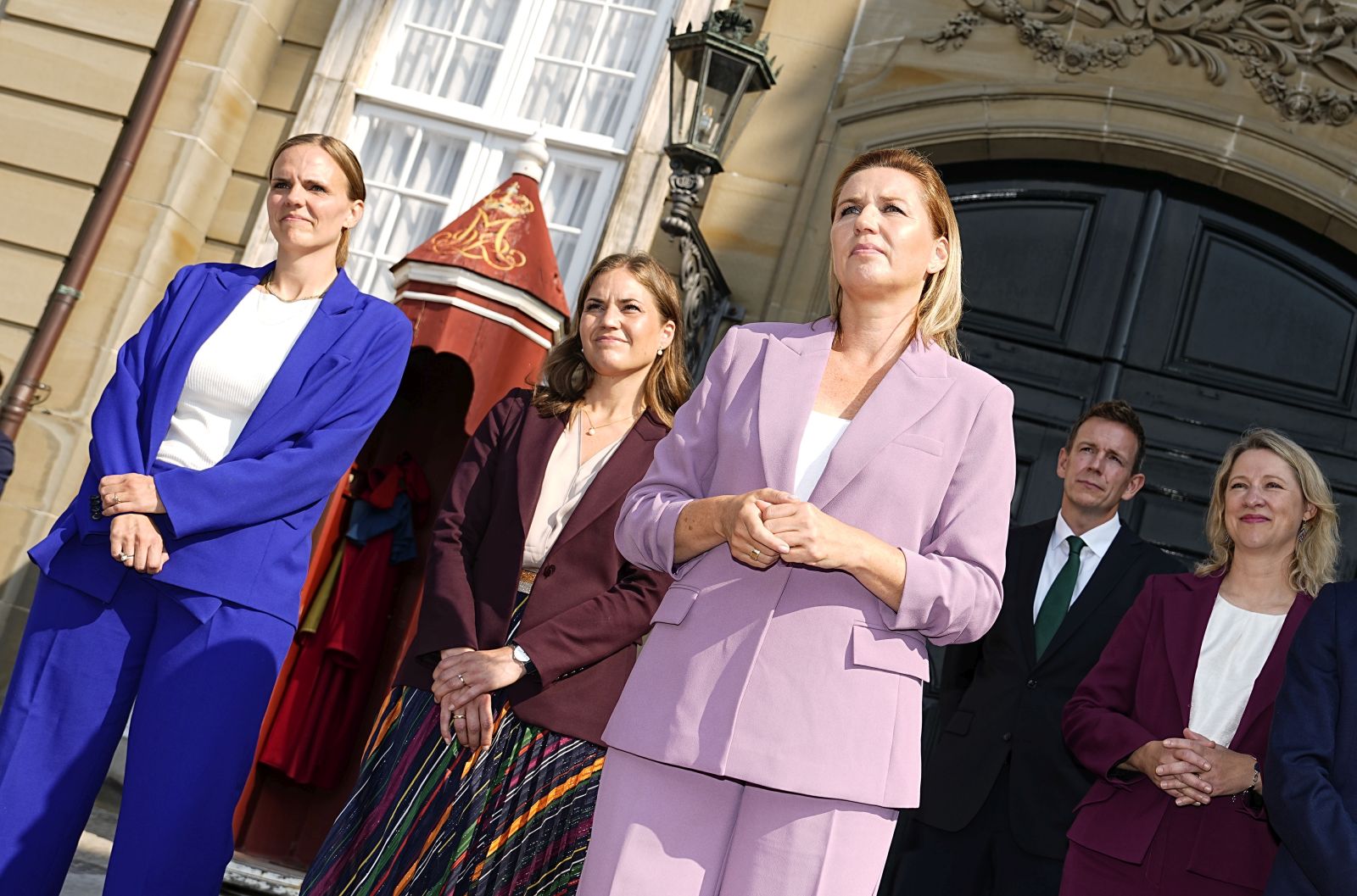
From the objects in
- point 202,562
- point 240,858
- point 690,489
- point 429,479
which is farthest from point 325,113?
point 690,489

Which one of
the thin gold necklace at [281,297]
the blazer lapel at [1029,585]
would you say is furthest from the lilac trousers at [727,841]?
the blazer lapel at [1029,585]

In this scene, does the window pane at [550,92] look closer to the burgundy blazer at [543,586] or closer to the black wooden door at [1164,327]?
the black wooden door at [1164,327]

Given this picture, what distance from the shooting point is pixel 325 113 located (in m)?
6.89

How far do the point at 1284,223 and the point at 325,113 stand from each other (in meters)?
4.81

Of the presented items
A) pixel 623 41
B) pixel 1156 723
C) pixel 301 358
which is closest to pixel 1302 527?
pixel 1156 723

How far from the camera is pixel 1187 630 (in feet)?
11.1

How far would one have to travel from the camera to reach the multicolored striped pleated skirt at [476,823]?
2.82 meters

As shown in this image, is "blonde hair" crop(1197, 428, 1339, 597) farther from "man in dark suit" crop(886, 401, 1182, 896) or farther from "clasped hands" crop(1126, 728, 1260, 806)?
"clasped hands" crop(1126, 728, 1260, 806)

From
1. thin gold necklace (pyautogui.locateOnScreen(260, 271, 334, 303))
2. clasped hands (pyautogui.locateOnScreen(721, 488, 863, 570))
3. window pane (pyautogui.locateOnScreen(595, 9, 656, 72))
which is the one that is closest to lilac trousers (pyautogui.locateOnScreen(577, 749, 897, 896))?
clasped hands (pyautogui.locateOnScreen(721, 488, 863, 570))

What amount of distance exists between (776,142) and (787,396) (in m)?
4.34

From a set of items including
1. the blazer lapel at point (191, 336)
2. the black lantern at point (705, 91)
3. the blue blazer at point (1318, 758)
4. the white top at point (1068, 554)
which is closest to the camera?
the blue blazer at point (1318, 758)

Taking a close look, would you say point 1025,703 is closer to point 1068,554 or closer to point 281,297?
point 1068,554

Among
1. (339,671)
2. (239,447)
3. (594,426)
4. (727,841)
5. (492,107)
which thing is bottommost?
(339,671)

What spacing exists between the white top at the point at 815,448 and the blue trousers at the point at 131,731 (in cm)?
145
